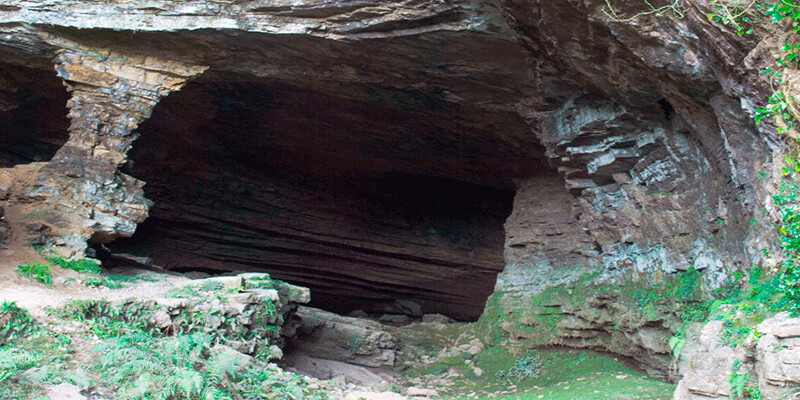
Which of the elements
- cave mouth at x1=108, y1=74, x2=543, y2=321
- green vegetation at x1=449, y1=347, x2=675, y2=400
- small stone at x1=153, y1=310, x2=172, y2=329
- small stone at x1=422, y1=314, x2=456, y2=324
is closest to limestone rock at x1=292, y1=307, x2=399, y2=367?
green vegetation at x1=449, y1=347, x2=675, y2=400

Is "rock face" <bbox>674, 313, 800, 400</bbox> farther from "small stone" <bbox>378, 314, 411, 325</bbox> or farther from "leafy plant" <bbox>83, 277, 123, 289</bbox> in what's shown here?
"small stone" <bbox>378, 314, 411, 325</bbox>

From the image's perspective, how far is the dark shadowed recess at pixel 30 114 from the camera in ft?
34.9

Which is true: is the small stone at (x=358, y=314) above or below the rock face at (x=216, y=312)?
below

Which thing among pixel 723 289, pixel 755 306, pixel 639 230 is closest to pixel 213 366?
pixel 755 306

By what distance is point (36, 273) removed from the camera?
23.6ft

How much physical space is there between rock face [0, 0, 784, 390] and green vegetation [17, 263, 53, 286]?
0.94 m

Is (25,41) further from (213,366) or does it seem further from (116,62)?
(213,366)

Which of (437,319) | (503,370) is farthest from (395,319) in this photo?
(503,370)

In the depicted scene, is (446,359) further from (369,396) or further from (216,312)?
(216,312)

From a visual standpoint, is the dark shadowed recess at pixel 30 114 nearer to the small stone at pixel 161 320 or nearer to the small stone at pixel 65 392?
the small stone at pixel 161 320

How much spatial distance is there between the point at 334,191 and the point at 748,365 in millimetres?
11642

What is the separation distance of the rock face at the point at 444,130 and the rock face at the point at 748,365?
128cm

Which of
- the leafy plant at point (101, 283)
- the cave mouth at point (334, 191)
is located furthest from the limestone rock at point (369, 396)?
the cave mouth at point (334, 191)

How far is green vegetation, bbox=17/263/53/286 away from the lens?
712cm
